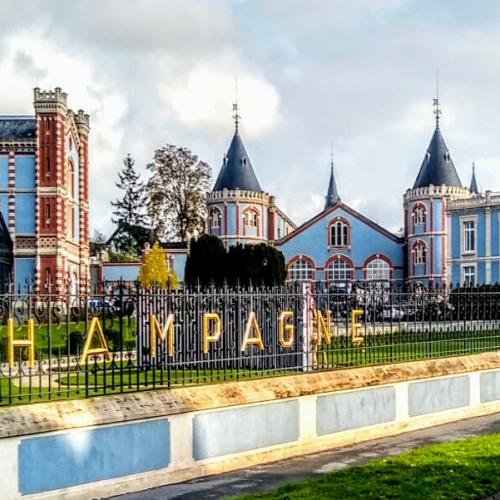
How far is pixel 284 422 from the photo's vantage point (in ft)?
37.1

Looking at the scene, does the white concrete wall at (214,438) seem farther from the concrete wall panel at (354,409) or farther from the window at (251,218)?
the window at (251,218)

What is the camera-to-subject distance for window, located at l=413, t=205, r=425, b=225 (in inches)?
2549

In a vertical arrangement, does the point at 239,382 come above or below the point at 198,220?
below

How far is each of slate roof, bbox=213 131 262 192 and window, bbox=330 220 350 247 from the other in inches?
265

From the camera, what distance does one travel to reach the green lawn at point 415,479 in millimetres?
8352

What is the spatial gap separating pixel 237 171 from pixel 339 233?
31.1 ft

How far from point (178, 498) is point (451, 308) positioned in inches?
298

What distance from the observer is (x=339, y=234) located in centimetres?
6844

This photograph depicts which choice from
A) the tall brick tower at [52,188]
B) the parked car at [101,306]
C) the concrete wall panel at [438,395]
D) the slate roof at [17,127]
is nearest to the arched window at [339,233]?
the tall brick tower at [52,188]

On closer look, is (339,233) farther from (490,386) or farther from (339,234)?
(490,386)

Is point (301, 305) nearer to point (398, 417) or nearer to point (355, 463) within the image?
point (398, 417)

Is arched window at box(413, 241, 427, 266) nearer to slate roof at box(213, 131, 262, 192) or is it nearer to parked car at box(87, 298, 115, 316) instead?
slate roof at box(213, 131, 262, 192)

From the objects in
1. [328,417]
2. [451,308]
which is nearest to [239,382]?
[328,417]

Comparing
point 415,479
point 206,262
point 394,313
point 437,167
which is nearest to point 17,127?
point 206,262
